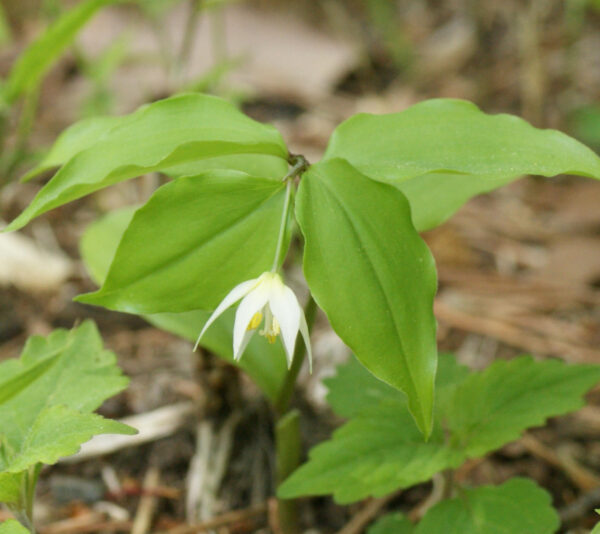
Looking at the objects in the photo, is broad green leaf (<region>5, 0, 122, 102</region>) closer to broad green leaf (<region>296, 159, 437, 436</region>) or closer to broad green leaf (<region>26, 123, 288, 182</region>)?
broad green leaf (<region>26, 123, 288, 182</region>)

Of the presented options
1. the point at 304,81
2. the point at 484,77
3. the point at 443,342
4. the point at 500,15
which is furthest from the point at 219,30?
the point at 443,342

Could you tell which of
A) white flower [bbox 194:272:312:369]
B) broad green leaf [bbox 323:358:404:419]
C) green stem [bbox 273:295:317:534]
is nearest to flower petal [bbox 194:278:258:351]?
white flower [bbox 194:272:312:369]

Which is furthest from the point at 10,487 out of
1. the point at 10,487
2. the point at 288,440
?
the point at 288,440

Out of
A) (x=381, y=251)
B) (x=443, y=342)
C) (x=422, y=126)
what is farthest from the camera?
(x=443, y=342)

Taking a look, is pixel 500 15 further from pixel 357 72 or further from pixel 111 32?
pixel 111 32

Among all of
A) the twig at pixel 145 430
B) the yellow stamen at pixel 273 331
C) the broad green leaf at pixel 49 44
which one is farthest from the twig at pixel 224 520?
the broad green leaf at pixel 49 44

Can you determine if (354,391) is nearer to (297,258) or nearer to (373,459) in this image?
(373,459)
